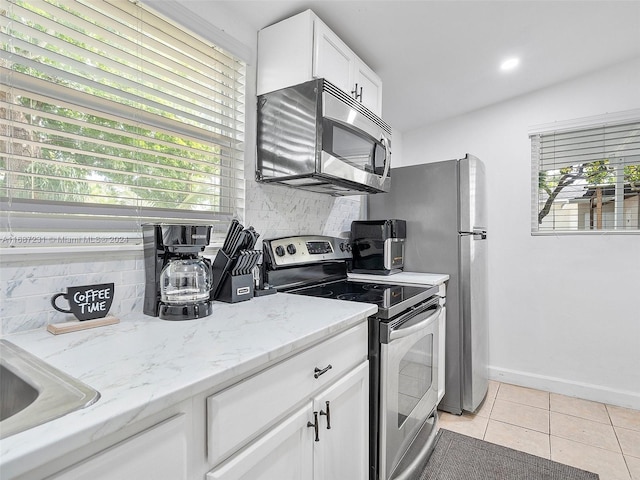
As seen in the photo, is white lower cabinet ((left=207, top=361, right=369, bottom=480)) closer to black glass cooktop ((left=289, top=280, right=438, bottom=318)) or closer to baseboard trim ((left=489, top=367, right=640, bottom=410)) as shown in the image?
black glass cooktop ((left=289, top=280, right=438, bottom=318))

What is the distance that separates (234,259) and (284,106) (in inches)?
31.4

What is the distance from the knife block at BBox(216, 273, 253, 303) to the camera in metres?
1.39

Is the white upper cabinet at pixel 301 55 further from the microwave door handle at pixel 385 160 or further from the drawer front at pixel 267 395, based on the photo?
the drawer front at pixel 267 395

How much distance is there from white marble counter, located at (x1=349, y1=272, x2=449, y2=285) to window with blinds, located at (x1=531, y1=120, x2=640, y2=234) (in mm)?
1140

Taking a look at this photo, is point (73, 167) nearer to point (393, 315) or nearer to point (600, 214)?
point (393, 315)

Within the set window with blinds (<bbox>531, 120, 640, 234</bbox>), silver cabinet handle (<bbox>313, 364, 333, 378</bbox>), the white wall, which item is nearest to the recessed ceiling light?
the white wall

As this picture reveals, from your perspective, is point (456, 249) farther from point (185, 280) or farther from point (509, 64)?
point (185, 280)

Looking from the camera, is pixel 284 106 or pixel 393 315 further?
pixel 284 106

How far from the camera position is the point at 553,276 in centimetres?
269

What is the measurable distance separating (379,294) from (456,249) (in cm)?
89

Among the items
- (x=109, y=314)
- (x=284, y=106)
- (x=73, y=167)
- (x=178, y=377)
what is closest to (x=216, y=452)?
(x=178, y=377)

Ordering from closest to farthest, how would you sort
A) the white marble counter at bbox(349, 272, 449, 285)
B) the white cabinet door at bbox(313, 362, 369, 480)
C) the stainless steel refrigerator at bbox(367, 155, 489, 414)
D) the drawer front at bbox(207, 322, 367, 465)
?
the drawer front at bbox(207, 322, 367, 465)
the white cabinet door at bbox(313, 362, 369, 480)
the white marble counter at bbox(349, 272, 449, 285)
the stainless steel refrigerator at bbox(367, 155, 489, 414)

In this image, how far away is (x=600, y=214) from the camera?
2.56m

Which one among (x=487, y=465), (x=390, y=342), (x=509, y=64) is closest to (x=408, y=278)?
(x=390, y=342)
